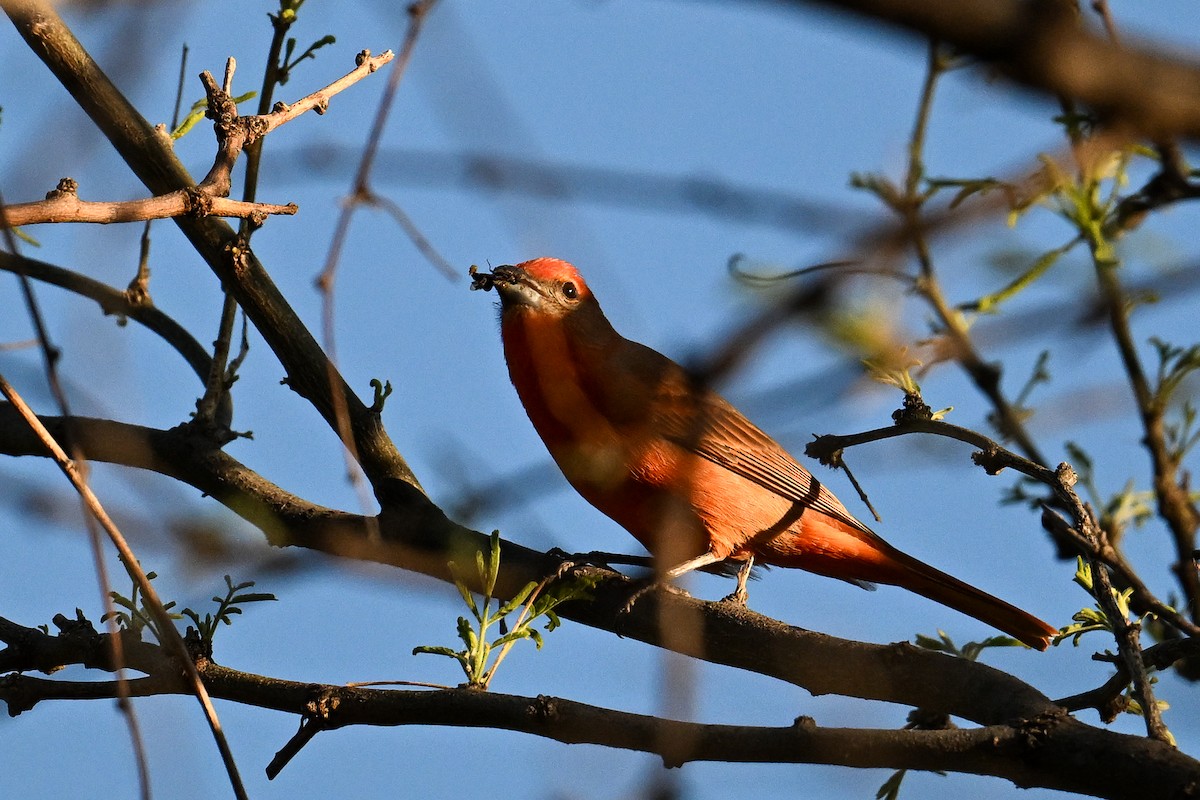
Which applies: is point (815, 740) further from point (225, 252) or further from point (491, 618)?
point (225, 252)

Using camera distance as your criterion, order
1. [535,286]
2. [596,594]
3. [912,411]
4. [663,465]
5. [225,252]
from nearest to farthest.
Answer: [912,411] < [225,252] < [596,594] < [663,465] < [535,286]

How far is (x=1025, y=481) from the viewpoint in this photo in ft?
17.7

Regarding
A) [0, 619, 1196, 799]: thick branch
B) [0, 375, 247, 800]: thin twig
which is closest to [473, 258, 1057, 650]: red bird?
[0, 619, 1196, 799]: thick branch

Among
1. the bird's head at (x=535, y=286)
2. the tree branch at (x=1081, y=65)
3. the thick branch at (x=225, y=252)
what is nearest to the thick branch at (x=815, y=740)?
the thick branch at (x=225, y=252)

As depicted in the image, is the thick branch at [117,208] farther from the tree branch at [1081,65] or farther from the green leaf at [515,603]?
the tree branch at [1081,65]

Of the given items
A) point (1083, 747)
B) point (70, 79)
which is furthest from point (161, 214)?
point (1083, 747)

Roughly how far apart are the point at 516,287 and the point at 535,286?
5.2 inches

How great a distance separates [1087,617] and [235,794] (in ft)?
8.21

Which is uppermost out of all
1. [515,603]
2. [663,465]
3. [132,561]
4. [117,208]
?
[663,465]

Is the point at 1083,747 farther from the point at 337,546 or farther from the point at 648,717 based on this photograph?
the point at 337,546

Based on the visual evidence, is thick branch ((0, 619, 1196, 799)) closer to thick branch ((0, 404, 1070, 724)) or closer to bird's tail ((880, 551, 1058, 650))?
thick branch ((0, 404, 1070, 724))

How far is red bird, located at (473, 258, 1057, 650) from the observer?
20.0 feet

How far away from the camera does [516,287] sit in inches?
275

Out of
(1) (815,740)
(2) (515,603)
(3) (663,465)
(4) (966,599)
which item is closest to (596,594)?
(2) (515,603)
